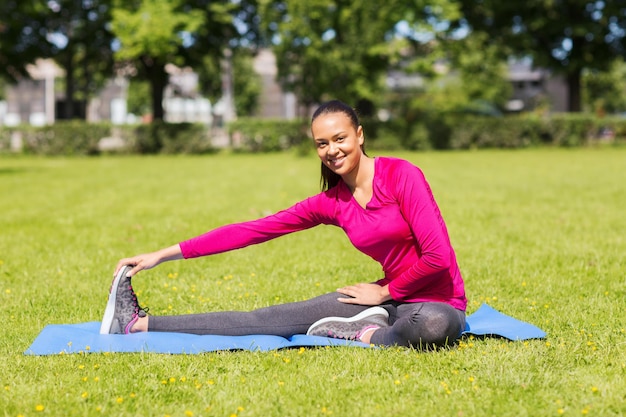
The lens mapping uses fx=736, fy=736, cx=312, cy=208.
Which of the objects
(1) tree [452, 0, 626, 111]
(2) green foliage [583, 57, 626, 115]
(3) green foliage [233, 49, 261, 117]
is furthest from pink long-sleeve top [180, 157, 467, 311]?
(2) green foliage [583, 57, 626, 115]

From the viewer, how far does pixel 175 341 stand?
15.9 ft

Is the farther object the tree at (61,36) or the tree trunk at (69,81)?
the tree trunk at (69,81)

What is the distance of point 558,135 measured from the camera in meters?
35.1

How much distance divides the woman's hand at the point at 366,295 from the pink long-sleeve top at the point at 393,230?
12 cm

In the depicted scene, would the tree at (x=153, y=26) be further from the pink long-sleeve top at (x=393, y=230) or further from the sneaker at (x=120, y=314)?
the pink long-sleeve top at (x=393, y=230)

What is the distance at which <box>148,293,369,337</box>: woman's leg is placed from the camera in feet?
16.3

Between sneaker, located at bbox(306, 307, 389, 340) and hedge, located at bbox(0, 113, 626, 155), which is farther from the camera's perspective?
hedge, located at bbox(0, 113, 626, 155)

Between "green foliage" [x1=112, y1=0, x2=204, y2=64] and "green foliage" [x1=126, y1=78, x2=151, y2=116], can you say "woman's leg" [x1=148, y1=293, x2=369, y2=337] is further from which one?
"green foliage" [x1=126, y1=78, x2=151, y2=116]

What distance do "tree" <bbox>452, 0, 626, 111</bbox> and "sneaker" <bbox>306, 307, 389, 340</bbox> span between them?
116ft

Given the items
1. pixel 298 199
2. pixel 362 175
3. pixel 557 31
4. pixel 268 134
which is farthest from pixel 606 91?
pixel 362 175

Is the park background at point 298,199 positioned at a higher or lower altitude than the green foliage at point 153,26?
lower

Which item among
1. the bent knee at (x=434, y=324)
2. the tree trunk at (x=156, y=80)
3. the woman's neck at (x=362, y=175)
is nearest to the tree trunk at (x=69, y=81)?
the tree trunk at (x=156, y=80)

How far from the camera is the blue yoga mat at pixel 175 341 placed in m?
4.72

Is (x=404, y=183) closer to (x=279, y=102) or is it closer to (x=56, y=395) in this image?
(x=56, y=395)
